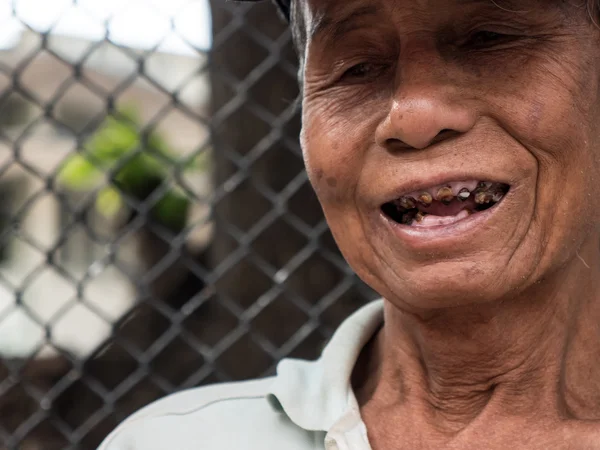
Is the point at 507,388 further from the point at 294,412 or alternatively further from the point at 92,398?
the point at 92,398

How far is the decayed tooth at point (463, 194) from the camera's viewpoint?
4.30 ft

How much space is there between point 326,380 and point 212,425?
0.22 metres

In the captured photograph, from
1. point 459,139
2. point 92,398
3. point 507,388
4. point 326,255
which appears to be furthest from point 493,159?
point 92,398

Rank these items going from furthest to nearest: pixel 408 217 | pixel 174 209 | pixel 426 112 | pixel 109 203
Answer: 1. pixel 174 209
2. pixel 109 203
3. pixel 408 217
4. pixel 426 112

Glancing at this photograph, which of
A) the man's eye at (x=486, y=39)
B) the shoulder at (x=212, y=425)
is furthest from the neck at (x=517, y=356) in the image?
the man's eye at (x=486, y=39)

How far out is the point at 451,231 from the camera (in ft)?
4.25

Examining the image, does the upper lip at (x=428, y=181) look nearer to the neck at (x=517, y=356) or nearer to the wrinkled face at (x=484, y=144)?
the wrinkled face at (x=484, y=144)

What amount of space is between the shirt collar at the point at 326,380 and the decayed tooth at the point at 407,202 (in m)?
0.34

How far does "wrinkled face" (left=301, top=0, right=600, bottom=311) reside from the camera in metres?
1.29

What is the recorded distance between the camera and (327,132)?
57.7 inches

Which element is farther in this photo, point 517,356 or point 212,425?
point 212,425

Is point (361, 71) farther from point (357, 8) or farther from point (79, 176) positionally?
point (79, 176)

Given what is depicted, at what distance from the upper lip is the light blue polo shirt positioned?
14.3 inches

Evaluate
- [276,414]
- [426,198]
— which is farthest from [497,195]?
[276,414]
